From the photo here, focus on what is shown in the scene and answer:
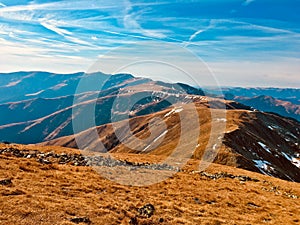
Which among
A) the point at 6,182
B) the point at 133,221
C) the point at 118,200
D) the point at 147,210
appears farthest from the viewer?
the point at 118,200

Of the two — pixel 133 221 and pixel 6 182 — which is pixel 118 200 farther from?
pixel 6 182

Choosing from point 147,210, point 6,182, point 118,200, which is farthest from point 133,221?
point 6,182

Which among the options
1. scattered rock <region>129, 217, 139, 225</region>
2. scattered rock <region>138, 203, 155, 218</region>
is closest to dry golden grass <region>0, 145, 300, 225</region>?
scattered rock <region>129, 217, 139, 225</region>

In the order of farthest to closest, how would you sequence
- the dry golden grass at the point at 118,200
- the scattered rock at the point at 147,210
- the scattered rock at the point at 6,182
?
1. the scattered rock at the point at 6,182
2. the scattered rock at the point at 147,210
3. the dry golden grass at the point at 118,200

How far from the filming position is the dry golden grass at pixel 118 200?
2161 centimetres

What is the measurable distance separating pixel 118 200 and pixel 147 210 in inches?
126

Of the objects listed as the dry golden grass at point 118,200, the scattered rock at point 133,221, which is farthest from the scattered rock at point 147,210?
the scattered rock at point 133,221

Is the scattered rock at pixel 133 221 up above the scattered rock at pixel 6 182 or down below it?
below

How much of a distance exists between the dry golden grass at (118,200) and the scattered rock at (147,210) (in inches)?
18.5

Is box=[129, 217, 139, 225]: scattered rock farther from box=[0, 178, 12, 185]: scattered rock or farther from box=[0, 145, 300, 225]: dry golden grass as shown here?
box=[0, 178, 12, 185]: scattered rock

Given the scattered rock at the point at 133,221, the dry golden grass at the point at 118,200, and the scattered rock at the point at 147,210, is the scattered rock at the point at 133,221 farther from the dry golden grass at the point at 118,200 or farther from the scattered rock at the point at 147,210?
the scattered rock at the point at 147,210

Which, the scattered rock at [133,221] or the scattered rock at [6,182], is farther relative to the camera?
the scattered rock at [6,182]

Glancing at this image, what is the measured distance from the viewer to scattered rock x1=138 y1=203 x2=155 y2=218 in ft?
81.6

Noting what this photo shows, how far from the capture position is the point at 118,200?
2709 cm
